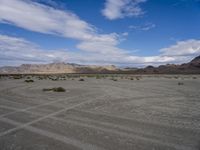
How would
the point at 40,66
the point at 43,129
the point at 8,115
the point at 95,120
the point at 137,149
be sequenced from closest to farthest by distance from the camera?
the point at 137,149
the point at 43,129
the point at 95,120
the point at 8,115
the point at 40,66

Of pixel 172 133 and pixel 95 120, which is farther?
pixel 95 120

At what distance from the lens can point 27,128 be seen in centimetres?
689

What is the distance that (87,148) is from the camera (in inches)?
204

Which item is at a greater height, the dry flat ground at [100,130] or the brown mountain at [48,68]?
the brown mountain at [48,68]

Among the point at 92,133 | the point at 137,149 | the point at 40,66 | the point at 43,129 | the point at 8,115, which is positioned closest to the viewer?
the point at 137,149

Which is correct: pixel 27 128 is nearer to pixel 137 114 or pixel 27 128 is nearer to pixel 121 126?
pixel 121 126

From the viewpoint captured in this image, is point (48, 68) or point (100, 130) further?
point (48, 68)

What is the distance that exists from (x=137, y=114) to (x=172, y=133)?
9.54 ft

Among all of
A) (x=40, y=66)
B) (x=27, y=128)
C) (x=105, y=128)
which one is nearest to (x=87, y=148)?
(x=105, y=128)

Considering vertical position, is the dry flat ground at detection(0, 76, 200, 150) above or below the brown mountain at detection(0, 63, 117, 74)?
below

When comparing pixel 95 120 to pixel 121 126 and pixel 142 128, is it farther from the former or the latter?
pixel 142 128

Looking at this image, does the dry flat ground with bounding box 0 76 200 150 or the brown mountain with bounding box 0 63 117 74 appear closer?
the dry flat ground with bounding box 0 76 200 150

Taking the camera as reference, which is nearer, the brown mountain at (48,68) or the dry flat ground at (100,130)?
the dry flat ground at (100,130)

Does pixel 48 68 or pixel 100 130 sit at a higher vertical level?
pixel 48 68
